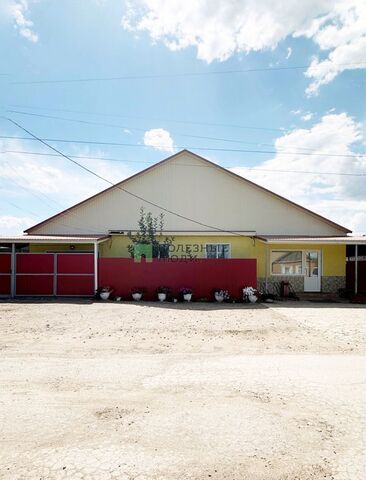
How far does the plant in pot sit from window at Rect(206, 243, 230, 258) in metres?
3.64

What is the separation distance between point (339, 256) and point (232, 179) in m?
7.21

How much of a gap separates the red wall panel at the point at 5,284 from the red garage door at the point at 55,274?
422mm

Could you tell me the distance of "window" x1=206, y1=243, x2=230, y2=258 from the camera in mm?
18625

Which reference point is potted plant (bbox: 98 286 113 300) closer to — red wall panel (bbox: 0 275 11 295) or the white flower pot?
red wall panel (bbox: 0 275 11 295)

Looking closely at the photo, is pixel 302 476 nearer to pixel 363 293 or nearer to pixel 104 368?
pixel 104 368

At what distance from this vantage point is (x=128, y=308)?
1284cm

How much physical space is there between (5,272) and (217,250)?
1048 cm

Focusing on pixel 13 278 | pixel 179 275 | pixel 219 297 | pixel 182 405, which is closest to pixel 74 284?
pixel 13 278

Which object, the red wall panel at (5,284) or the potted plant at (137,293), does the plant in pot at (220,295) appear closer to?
the potted plant at (137,293)

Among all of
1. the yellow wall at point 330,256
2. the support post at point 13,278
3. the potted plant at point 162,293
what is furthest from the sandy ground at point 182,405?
the yellow wall at point 330,256

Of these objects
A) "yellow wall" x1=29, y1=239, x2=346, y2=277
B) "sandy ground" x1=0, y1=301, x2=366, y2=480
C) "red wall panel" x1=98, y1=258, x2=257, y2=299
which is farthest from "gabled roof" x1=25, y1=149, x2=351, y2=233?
"sandy ground" x1=0, y1=301, x2=366, y2=480

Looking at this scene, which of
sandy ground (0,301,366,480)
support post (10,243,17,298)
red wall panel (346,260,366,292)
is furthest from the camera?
red wall panel (346,260,366,292)

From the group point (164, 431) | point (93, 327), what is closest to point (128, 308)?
point (93, 327)

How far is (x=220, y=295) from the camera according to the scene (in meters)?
15.1
